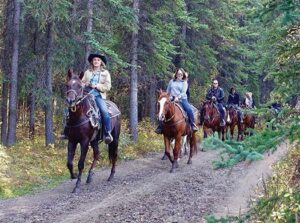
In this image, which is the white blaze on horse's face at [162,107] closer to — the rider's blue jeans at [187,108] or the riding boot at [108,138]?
the rider's blue jeans at [187,108]

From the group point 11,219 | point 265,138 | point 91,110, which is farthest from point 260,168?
point 265,138

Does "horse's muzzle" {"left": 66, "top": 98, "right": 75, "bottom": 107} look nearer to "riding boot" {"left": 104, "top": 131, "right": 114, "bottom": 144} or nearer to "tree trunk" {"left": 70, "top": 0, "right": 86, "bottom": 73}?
"riding boot" {"left": 104, "top": 131, "right": 114, "bottom": 144}

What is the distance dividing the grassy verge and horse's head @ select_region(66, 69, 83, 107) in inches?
111

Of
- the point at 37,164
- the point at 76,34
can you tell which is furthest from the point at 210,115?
the point at 37,164

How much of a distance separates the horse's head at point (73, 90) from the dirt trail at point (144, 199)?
224 centimetres

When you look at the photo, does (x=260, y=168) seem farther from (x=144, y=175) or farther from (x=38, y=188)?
(x=38, y=188)

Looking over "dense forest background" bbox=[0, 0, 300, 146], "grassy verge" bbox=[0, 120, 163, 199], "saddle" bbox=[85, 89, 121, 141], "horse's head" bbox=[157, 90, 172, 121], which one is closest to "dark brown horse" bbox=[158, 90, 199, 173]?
"horse's head" bbox=[157, 90, 172, 121]

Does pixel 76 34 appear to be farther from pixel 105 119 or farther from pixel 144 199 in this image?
pixel 144 199

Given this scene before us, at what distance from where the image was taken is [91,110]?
1115cm

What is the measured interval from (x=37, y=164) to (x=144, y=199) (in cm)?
561

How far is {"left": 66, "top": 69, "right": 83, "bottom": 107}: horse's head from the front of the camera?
10172mm

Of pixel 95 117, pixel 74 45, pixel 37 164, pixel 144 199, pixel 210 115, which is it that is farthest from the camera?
pixel 210 115

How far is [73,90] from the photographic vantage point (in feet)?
33.7

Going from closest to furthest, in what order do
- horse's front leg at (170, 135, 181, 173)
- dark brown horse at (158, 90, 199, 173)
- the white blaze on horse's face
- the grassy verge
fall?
the grassy verge → the white blaze on horse's face → dark brown horse at (158, 90, 199, 173) → horse's front leg at (170, 135, 181, 173)
